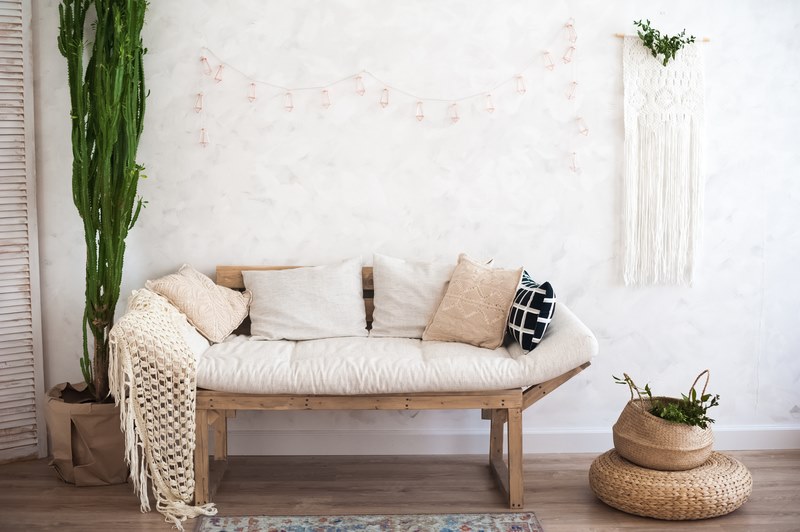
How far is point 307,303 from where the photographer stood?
3117 mm

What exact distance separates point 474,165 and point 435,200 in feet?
0.76

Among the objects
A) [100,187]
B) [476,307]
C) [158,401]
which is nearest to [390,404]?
[476,307]

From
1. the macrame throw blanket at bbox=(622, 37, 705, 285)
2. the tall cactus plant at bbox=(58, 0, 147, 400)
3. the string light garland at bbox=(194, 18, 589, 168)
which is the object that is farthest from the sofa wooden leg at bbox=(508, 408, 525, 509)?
the tall cactus plant at bbox=(58, 0, 147, 400)

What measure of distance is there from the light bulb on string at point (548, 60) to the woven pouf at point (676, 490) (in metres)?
1.68

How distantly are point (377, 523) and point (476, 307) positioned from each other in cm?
89

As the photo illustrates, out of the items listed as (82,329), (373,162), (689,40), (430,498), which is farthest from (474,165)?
(82,329)

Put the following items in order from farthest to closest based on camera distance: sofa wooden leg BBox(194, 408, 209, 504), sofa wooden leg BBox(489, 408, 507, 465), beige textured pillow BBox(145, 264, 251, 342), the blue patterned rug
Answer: sofa wooden leg BBox(489, 408, 507, 465) → beige textured pillow BBox(145, 264, 251, 342) → sofa wooden leg BBox(194, 408, 209, 504) → the blue patterned rug

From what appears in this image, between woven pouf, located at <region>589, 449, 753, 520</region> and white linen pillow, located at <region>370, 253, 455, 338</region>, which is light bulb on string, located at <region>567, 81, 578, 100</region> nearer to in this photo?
white linen pillow, located at <region>370, 253, 455, 338</region>

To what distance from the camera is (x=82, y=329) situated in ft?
10.7

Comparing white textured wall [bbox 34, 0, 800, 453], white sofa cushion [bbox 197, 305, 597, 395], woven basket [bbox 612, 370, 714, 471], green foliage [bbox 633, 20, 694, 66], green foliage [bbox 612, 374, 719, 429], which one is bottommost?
woven basket [bbox 612, 370, 714, 471]

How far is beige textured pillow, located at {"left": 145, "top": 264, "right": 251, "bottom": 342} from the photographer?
2.87 metres

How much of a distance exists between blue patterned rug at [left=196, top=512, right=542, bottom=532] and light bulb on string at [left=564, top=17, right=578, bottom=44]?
77.8 inches

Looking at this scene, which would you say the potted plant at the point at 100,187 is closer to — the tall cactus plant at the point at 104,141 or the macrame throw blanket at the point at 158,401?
the tall cactus plant at the point at 104,141

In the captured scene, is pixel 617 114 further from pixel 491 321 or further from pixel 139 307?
pixel 139 307
